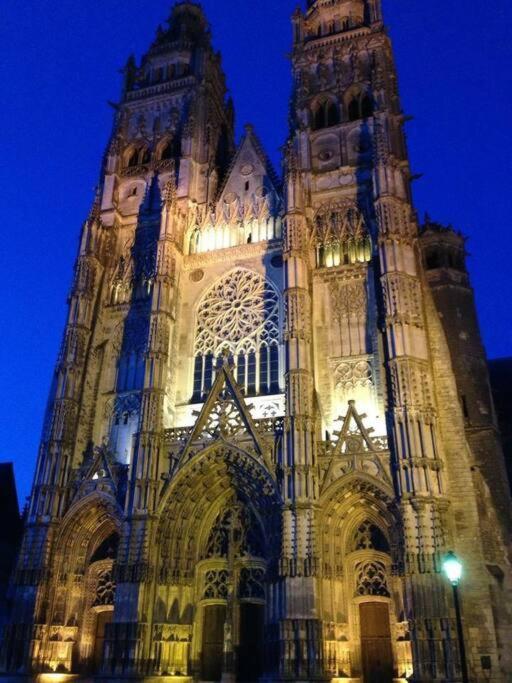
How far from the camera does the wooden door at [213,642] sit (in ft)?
66.2

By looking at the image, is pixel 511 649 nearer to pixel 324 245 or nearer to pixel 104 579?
pixel 104 579

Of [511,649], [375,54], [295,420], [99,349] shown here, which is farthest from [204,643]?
[375,54]

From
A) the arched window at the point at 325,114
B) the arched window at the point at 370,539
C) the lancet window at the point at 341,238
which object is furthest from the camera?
the arched window at the point at 325,114

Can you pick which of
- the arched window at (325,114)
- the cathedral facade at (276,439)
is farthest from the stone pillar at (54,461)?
the arched window at (325,114)

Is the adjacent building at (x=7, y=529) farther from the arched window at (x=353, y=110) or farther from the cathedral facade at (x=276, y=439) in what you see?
the arched window at (x=353, y=110)

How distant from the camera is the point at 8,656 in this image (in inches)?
789

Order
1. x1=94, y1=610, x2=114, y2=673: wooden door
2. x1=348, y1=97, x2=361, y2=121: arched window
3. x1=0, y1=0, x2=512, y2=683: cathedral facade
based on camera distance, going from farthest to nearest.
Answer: x1=348, y1=97, x2=361, y2=121: arched window < x1=94, y1=610, x2=114, y2=673: wooden door < x1=0, y1=0, x2=512, y2=683: cathedral facade

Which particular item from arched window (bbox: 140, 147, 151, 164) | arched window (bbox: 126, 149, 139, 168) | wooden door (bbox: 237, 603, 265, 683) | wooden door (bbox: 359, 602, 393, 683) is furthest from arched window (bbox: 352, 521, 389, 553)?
arched window (bbox: 126, 149, 139, 168)

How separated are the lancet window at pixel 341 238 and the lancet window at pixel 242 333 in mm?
2605

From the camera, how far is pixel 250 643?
66.8 feet

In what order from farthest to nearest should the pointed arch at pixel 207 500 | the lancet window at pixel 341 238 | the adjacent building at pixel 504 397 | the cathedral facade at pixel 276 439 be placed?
1. the adjacent building at pixel 504 397
2. the lancet window at pixel 341 238
3. the pointed arch at pixel 207 500
4. the cathedral facade at pixel 276 439

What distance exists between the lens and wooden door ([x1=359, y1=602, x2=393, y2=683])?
1897cm

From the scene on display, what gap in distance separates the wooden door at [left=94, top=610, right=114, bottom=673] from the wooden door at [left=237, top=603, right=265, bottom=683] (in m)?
4.48

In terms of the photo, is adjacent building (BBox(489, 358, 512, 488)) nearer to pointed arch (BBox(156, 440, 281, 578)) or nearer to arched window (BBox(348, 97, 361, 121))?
pointed arch (BBox(156, 440, 281, 578))
